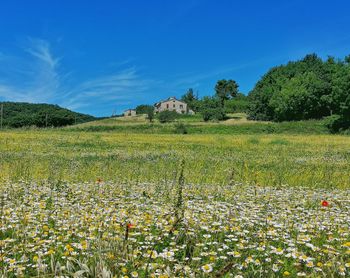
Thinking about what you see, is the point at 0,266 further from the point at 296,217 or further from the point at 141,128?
the point at 141,128

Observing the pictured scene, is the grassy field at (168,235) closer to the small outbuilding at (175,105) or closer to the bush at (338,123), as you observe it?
the bush at (338,123)

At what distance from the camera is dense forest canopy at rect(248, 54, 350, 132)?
252ft

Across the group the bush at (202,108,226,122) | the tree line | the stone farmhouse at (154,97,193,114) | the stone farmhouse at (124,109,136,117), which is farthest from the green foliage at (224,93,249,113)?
the stone farmhouse at (124,109,136,117)

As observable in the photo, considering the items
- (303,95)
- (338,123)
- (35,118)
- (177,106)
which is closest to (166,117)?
(303,95)

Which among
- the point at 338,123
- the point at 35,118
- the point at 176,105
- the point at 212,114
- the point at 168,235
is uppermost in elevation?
the point at 176,105

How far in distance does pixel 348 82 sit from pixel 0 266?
80.8 metres

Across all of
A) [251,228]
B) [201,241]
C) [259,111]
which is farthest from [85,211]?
[259,111]

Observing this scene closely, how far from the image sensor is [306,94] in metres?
95.1

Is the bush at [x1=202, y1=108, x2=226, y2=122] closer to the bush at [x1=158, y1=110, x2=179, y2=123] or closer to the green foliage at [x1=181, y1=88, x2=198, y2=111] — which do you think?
the bush at [x1=158, y1=110, x2=179, y2=123]

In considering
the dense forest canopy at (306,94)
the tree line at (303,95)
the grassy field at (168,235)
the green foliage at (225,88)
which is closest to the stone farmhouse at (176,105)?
the green foliage at (225,88)

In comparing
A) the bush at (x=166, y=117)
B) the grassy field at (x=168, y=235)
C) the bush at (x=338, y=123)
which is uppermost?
the bush at (x=166, y=117)

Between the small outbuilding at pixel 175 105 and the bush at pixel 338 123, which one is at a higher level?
the small outbuilding at pixel 175 105

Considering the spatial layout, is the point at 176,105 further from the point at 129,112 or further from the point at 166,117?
the point at 166,117

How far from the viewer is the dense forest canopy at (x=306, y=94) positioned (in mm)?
76875
